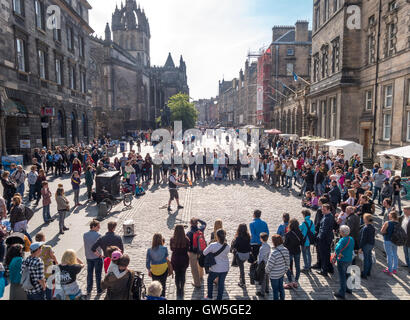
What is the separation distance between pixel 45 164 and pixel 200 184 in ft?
36.4

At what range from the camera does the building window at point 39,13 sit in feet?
74.9

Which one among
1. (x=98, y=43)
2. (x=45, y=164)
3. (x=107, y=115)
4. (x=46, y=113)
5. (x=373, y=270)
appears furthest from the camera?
(x=98, y=43)

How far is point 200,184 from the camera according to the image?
18375mm

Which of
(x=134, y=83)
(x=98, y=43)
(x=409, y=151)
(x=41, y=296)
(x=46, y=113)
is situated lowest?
(x=41, y=296)

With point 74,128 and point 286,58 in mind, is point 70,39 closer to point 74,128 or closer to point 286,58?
point 74,128

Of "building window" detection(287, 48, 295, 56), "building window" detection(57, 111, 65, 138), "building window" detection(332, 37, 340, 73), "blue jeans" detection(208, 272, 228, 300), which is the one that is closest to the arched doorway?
"building window" detection(57, 111, 65, 138)

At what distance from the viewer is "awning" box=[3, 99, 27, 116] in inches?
733

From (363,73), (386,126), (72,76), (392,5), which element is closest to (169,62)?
(72,76)

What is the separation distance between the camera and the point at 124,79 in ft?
221

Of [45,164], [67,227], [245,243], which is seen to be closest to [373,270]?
[245,243]

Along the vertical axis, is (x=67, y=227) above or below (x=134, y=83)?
below

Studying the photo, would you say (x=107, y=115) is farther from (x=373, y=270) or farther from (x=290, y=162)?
(x=373, y=270)

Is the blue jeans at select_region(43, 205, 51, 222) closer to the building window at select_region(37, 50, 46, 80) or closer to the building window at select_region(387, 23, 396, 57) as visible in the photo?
the building window at select_region(37, 50, 46, 80)

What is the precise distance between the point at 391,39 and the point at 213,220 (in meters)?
18.9
